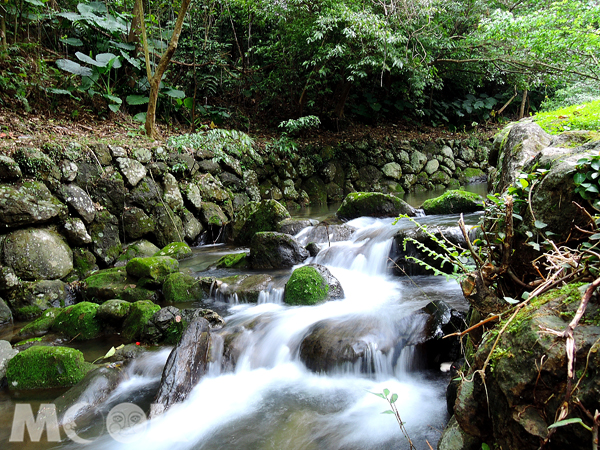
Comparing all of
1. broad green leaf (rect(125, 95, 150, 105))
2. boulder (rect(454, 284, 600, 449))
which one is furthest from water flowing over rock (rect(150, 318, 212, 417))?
broad green leaf (rect(125, 95, 150, 105))

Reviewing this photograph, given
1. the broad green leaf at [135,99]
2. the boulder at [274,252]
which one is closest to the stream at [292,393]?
the boulder at [274,252]

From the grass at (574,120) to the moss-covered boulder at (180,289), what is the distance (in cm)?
506

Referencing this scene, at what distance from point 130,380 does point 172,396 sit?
0.71 meters

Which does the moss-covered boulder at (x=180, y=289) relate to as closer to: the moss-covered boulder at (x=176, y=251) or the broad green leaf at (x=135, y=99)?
the moss-covered boulder at (x=176, y=251)

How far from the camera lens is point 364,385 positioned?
129 inches

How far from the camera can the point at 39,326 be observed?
4730 mm

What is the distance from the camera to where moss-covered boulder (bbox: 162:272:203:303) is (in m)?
5.46

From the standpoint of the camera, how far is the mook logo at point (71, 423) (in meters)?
2.89

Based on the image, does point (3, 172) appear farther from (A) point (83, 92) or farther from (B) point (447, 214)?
(B) point (447, 214)

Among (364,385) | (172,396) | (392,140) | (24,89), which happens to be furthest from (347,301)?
(392,140)

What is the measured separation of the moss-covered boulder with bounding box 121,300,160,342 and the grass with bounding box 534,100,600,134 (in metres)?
5.02

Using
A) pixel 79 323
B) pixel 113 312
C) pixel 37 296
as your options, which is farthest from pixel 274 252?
pixel 37 296

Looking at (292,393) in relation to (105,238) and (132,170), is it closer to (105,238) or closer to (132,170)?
(105,238)

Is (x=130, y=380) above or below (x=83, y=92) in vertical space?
Answer: below
